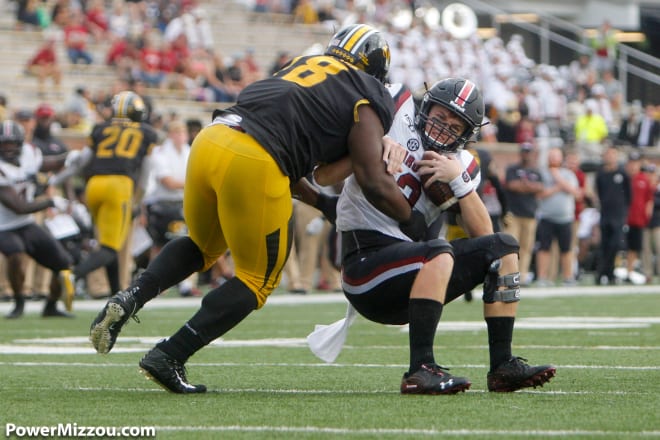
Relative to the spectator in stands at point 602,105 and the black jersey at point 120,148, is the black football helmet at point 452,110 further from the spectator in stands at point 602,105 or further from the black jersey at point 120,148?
the spectator in stands at point 602,105

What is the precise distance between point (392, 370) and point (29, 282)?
375 inches

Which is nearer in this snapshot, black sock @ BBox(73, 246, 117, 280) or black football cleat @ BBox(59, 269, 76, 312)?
black football cleat @ BBox(59, 269, 76, 312)

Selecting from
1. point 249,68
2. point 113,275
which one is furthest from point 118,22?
point 113,275

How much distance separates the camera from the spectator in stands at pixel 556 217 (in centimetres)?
1903

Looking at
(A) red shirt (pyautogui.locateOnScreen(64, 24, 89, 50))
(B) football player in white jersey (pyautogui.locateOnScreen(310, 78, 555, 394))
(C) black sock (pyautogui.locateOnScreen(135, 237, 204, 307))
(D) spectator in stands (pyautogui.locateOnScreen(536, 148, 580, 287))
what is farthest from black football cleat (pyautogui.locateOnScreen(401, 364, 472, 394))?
(A) red shirt (pyautogui.locateOnScreen(64, 24, 89, 50))

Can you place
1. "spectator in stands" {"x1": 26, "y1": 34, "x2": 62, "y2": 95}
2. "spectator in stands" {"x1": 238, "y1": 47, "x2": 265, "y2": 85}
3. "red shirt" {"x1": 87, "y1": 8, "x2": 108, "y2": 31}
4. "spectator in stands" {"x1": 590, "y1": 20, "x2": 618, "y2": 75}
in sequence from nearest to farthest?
"spectator in stands" {"x1": 26, "y1": 34, "x2": 62, "y2": 95} → "spectator in stands" {"x1": 238, "y1": 47, "x2": 265, "y2": 85} → "red shirt" {"x1": 87, "y1": 8, "x2": 108, "y2": 31} → "spectator in stands" {"x1": 590, "y1": 20, "x2": 618, "y2": 75}

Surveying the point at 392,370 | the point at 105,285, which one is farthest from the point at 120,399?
the point at 105,285

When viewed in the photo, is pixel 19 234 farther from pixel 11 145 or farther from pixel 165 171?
pixel 165 171

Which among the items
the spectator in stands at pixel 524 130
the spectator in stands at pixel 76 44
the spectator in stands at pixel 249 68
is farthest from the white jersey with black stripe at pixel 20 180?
the spectator in stands at pixel 524 130

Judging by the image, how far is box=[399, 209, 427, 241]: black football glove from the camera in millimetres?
6258

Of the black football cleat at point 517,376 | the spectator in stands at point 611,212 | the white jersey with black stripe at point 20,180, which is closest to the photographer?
the black football cleat at point 517,376

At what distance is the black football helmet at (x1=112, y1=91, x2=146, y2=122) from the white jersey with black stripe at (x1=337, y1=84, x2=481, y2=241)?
768 centimetres

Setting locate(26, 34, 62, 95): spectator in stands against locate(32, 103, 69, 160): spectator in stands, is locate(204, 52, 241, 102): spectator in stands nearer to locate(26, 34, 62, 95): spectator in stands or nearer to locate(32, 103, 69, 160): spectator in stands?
locate(26, 34, 62, 95): spectator in stands

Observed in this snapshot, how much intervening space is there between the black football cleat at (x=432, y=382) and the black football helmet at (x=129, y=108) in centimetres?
833
